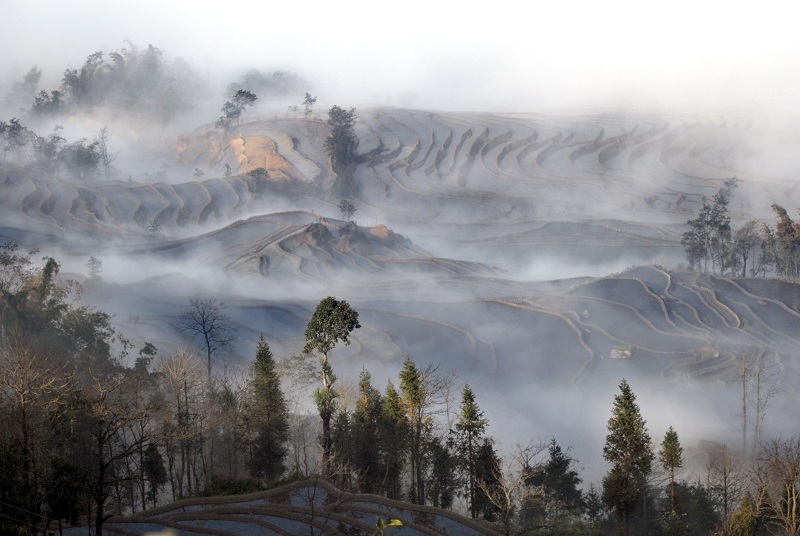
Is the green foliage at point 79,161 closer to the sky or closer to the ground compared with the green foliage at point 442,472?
closer to the sky

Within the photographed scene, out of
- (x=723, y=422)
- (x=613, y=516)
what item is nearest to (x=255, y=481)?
(x=613, y=516)

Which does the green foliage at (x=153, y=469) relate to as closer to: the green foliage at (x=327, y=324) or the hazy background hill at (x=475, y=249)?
the green foliage at (x=327, y=324)

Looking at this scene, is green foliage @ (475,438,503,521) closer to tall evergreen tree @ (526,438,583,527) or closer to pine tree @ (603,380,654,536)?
tall evergreen tree @ (526,438,583,527)

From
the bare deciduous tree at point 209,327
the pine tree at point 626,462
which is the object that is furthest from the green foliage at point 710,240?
the pine tree at point 626,462

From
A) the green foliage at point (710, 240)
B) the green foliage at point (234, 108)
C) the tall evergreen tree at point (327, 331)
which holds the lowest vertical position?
the tall evergreen tree at point (327, 331)

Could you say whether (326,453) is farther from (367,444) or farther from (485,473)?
(485,473)

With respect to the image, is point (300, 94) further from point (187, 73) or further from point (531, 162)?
point (531, 162)

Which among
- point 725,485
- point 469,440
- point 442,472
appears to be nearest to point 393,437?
point 442,472

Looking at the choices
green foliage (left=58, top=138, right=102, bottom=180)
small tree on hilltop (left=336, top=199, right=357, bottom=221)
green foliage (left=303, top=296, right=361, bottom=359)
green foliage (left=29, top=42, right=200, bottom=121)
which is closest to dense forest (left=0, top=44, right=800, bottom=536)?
green foliage (left=303, top=296, right=361, bottom=359)
